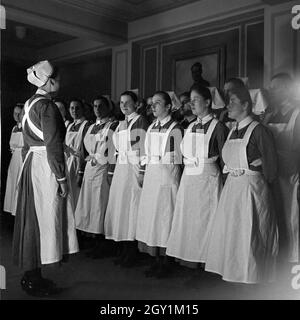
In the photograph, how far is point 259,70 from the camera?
162 centimetres

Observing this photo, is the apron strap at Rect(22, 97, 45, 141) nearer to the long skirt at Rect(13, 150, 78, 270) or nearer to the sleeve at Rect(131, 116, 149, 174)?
the long skirt at Rect(13, 150, 78, 270)

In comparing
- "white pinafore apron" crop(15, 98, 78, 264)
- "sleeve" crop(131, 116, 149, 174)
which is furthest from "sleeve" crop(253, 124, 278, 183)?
"white pinafore apron" crop(15, 98, 78, 264)

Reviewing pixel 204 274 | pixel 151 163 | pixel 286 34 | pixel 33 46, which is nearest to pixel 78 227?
pixel 151 163

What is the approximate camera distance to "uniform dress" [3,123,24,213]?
1541mm

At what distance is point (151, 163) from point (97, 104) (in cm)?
47

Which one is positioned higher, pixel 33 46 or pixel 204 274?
pixel 33 46

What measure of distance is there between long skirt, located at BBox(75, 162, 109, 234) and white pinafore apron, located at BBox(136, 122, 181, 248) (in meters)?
0.36

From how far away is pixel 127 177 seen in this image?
186 cm

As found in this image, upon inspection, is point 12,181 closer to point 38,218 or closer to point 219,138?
point 38,218

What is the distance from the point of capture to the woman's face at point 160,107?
170cm

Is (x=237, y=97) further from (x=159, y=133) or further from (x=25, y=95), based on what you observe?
(x=25, y=95)
